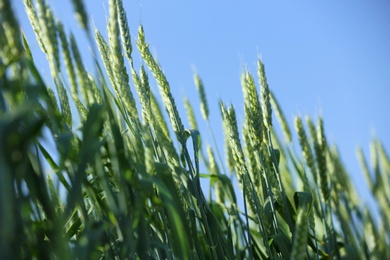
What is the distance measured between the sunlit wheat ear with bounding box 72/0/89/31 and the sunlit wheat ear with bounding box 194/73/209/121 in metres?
1.32

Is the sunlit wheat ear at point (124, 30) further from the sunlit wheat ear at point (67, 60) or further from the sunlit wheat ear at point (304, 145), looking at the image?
the sunlit wheat ear at point (304, 145)

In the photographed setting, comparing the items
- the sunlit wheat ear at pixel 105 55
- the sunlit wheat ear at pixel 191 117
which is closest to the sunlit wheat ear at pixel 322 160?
the sunlit wheat ear at pixel 191 117

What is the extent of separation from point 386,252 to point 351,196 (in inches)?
11.1

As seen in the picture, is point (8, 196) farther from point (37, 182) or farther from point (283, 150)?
point (283, 150)

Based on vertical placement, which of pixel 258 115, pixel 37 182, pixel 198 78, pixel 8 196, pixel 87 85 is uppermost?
pixel 198 78

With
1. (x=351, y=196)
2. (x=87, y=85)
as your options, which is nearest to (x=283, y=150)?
(x=351, y=196)

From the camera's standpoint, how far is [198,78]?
2600 mm

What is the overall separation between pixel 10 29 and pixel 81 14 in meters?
0.16

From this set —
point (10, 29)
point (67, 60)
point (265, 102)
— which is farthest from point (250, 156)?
point (10, 29)

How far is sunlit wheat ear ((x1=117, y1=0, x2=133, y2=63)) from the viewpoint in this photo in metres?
1.55

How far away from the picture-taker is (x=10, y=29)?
102 cm

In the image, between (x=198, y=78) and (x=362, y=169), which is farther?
(x=198, y=78)

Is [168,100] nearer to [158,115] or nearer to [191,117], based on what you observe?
[158,115]

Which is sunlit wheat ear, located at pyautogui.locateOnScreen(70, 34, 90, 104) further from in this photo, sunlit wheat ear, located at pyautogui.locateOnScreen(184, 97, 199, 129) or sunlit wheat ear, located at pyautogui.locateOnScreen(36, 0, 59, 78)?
sunlit wheat ear, located at pyautogui.locateOnScreen(184, 97, 199, 129)
